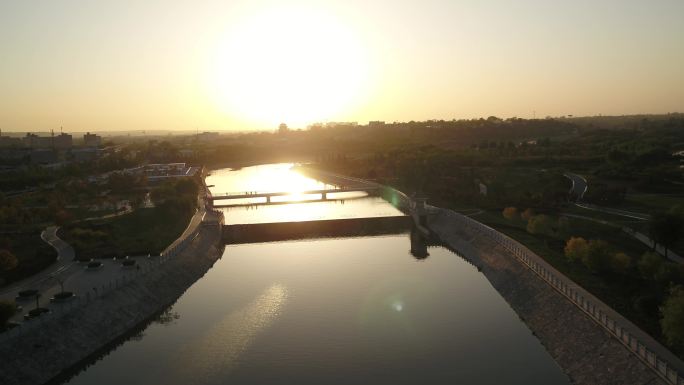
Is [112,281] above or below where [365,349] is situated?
above

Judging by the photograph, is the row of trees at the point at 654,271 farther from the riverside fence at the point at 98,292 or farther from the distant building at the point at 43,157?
the distant building at the point at 43,157

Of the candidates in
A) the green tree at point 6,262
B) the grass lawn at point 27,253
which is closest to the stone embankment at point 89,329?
the grass lawn at point 27,253

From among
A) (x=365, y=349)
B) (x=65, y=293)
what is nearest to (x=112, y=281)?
(x=65, y=293)

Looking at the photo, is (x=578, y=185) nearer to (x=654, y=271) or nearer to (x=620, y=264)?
(x=620, y=264)

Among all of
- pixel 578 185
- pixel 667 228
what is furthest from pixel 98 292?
pixel 578 185

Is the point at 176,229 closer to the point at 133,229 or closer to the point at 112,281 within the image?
the point at 133,229

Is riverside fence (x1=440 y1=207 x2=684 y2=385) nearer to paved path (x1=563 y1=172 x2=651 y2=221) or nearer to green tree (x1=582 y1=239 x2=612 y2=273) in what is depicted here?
green tree (x1=582 y1=239 x2=612 y2=273)
